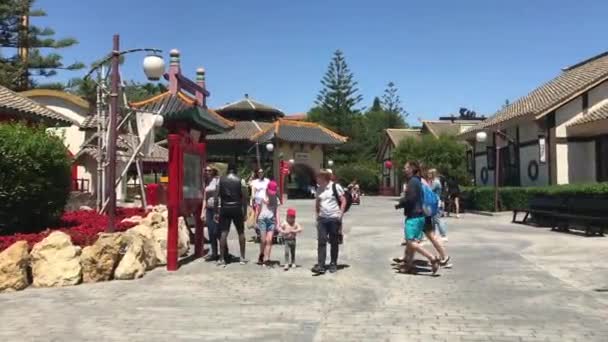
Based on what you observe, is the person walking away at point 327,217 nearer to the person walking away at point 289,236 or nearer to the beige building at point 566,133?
the person walking away at point 289,236

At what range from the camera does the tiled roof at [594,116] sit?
23.1 m

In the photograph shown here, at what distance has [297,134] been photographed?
1763 inches

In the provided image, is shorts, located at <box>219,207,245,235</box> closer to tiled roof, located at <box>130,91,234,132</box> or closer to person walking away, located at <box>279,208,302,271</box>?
person walking away, located at <box>279,208,302,271</box>

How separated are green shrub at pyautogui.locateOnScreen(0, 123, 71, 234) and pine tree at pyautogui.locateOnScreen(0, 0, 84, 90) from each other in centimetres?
2882

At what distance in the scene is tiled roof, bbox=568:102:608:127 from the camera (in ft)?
75.9

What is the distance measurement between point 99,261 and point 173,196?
1671 mm

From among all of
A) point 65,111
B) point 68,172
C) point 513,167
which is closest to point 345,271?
point 68,172

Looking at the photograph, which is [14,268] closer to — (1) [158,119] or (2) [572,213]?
(1) [158,119]

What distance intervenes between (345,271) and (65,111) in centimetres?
3115

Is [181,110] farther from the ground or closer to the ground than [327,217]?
farther from the ground

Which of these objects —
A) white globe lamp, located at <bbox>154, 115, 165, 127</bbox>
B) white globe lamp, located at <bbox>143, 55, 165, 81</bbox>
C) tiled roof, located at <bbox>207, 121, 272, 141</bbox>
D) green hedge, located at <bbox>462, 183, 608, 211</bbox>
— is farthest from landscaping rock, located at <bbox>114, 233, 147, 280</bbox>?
tiled roof, located at <bbox>207, 121, 272, 141</bbox>

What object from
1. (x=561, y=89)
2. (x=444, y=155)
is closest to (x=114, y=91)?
(x=561, y=89)

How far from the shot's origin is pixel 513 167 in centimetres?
2942

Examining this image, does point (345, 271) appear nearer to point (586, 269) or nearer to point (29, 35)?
point (586, 269)
